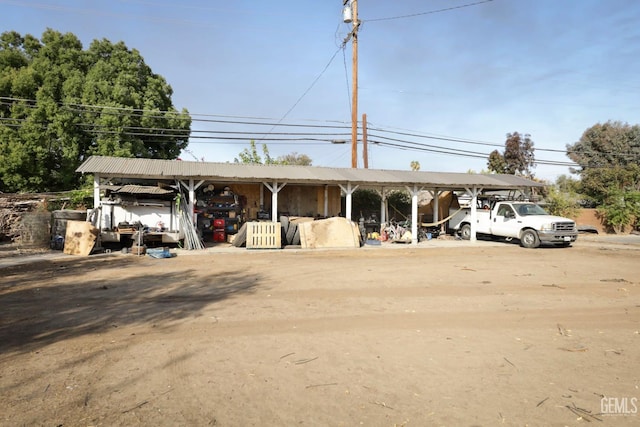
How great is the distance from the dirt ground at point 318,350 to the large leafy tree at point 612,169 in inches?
772

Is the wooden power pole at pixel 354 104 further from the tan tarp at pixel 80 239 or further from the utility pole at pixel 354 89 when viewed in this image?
the tan tarp at pixel 80 239

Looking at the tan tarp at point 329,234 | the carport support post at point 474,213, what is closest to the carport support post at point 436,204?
the carport support post at point 474,213

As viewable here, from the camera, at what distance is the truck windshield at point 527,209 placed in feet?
56.4

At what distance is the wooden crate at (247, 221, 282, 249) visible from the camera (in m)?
15.6

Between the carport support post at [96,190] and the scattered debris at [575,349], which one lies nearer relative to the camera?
the scattered debris at [575,349]

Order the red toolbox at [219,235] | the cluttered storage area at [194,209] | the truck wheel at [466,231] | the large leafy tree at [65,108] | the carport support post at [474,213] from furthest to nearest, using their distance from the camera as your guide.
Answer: the large leafy tree at [65,108] → the truck wheel at [466,231] → the carport support post at [474,213] → the red toolbox at [219,235] → the cluttered storage area at [194,209]

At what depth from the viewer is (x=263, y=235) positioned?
1573 cm

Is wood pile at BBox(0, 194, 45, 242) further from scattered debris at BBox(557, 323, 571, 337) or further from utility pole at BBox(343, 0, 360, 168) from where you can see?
scattered debris at BBox(557, 323, 571, 337)

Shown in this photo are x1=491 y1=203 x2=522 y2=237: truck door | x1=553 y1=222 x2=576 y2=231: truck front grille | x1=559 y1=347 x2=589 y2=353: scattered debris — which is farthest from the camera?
x1=491 y1=203 x2=522 y2=237: truck door

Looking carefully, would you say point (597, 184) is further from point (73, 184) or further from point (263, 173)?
point (73, 184)

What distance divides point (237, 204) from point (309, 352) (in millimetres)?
14364

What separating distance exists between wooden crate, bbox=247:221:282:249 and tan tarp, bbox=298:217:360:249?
1.08 metres

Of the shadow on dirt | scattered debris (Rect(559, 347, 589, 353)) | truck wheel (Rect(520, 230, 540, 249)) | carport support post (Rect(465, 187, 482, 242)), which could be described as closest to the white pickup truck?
truck wheel (Rect(520, 230, 540, 249))

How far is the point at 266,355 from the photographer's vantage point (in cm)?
443
